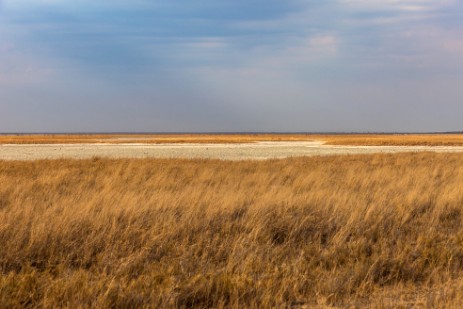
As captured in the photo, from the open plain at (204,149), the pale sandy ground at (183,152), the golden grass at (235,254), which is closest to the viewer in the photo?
the golden grass at (235,254)

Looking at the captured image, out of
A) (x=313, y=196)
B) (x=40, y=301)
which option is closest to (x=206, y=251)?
(x=40, y=301)

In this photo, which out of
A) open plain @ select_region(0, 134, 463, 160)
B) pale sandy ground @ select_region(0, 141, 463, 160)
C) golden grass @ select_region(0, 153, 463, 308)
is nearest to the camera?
golden grass @ select_region(0, 153, 463, 308)

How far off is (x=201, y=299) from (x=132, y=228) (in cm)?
250

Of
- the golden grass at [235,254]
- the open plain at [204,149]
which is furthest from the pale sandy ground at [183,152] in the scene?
the golden grass at [235,254]

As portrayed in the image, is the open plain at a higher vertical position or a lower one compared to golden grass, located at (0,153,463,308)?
lower

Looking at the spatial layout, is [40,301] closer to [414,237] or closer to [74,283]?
[74,283]

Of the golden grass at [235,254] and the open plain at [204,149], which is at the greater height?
the golden grass at [235,254]

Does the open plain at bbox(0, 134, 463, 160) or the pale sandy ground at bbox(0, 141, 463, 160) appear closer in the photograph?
the pale sandy ground at bbox(0, 141, 463, 160)

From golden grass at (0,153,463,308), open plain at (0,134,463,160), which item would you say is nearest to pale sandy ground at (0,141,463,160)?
open plain at (0,134,463,160)

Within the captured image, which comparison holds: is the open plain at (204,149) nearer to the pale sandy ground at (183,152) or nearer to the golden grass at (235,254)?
the pale sandy ground at (183,152)

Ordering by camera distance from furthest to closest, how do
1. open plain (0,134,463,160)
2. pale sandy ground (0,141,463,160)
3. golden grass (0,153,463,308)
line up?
open plain (0,134,463,160), pale sandy ground (0,141,463,160), golden grass (0,153,463,308)

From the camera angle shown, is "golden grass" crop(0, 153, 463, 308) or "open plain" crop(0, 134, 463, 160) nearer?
"golden grass" crop(0, 153, 463, 308)

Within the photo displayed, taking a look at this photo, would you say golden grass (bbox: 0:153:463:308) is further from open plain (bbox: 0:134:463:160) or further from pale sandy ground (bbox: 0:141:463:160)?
pale sandy ground (bbox: 0:141:463:160)

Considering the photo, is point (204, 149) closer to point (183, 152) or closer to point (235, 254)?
point (183, 152)
